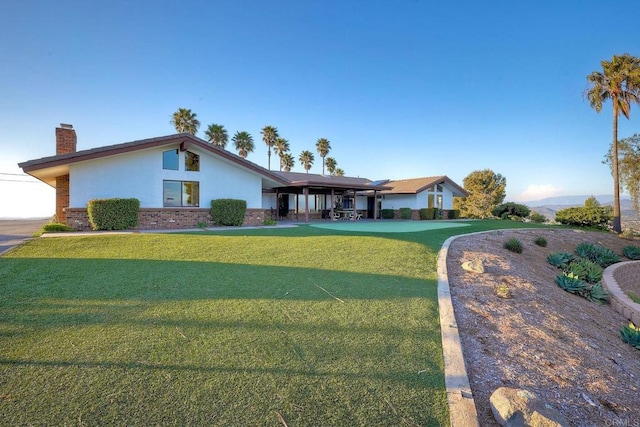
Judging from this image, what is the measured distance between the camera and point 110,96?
15508 millimetres

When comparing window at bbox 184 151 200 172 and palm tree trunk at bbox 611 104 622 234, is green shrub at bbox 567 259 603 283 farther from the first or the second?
palm tree trunk at bbox 611 104 622 234

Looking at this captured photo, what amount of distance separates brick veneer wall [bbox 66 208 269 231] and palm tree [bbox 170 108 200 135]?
1970 centimetres

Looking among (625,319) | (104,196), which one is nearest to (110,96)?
(104,196)

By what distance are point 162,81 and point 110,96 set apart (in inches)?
110

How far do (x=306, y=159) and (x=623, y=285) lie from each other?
40740mm

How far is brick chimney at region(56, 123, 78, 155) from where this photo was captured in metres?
16.2

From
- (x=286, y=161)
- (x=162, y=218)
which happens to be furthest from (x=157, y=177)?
(x=286, y=161)

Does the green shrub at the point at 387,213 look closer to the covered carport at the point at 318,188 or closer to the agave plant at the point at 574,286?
the covered carport at the point at 318,188

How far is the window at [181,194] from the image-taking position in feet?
49.8

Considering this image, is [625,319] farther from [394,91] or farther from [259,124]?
[259,124]

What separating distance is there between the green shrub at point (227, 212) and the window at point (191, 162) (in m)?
1.99

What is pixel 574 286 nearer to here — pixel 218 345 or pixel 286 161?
pixel 218 345

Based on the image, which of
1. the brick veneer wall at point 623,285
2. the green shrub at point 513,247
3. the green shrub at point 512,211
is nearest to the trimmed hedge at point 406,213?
the green shrub at point 512,211

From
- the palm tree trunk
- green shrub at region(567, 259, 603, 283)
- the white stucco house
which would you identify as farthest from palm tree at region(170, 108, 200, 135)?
the palm tree trunk
